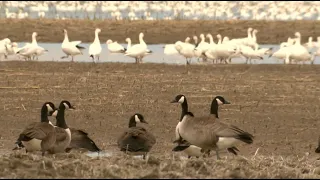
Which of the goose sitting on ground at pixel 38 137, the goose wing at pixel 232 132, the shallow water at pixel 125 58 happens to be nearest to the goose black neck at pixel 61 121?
the goose sitting on ground at pixel 38 137

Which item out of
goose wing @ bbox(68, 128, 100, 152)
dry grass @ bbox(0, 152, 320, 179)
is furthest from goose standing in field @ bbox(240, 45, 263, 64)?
dry grass @ bbox(0, 152, 320, 179)

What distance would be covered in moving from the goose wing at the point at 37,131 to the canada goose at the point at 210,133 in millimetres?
1857

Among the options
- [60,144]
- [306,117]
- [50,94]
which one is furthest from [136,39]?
[60,144]

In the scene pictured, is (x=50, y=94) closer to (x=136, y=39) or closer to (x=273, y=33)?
(x=136, y=39)

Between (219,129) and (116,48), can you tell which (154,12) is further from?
(219,129)

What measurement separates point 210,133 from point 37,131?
2.33m

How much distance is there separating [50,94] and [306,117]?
5.44 meters

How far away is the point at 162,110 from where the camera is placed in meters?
17.2

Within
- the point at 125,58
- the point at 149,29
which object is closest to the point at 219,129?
the point at 125,58

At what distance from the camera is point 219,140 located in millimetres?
12242

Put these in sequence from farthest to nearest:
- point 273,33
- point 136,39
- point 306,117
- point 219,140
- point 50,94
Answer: point 273,33 < point 136,39 < point 50,94 < point 306,117 < point 219,140

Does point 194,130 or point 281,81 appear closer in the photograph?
point 194,130

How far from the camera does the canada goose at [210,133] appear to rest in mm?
12062

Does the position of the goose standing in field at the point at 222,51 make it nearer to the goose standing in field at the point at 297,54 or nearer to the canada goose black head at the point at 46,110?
the goose standing in field at the point at 297,54
